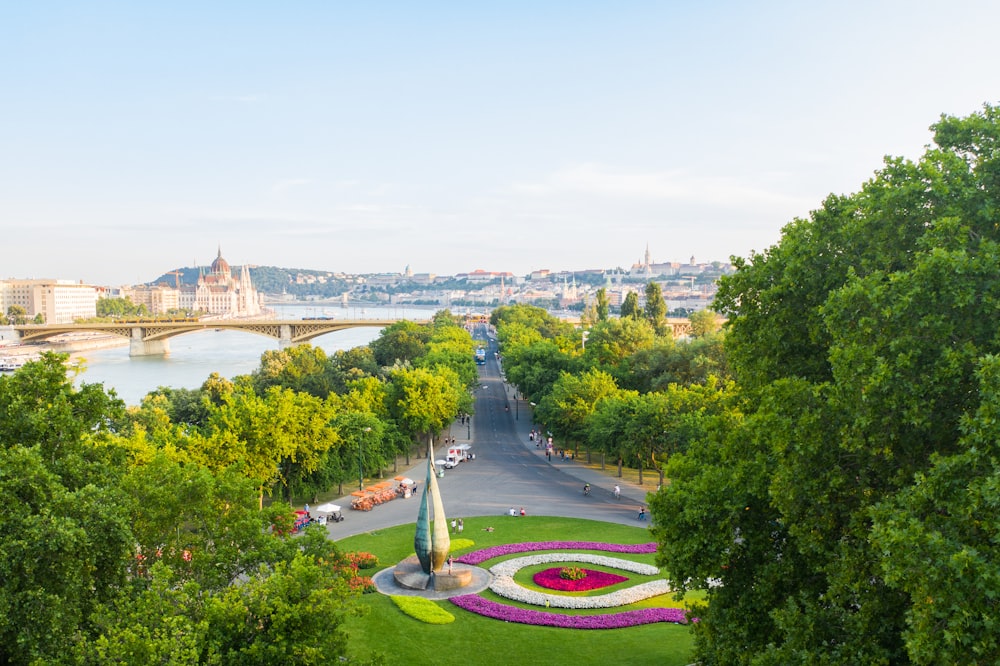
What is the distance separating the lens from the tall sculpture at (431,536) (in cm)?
2475

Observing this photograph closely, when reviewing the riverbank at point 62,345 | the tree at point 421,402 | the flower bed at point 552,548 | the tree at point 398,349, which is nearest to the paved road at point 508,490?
the tree at point 421,402

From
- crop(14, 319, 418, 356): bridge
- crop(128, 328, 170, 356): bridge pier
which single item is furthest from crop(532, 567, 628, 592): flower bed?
crop(128, 328, 170, 356): bridge pier

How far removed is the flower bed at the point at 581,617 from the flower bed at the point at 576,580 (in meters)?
2.20

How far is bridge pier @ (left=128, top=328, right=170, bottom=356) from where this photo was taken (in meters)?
114

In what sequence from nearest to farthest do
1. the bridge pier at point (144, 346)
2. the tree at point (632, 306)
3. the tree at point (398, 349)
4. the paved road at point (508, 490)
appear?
1. the paved road at point (508, 490)
2. the tree at point (398, 349)
3. the tree at point (632, 306)
4. the bridge pier at point (144, 346)

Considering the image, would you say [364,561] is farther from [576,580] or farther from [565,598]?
[565,598]

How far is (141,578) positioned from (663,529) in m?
10.3

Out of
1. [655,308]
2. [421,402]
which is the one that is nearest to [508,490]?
[421,402]

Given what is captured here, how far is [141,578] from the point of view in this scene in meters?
15.2

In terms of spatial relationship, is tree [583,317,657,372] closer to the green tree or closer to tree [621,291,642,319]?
the green tree

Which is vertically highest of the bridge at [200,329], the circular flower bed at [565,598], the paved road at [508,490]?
the bridge at [200,329]

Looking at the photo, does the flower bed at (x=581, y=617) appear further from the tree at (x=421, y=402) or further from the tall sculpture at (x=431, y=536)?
the tree at (x=421, y=402)

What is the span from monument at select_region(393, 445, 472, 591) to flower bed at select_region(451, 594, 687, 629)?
1.94m

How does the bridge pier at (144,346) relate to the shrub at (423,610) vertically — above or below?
above
